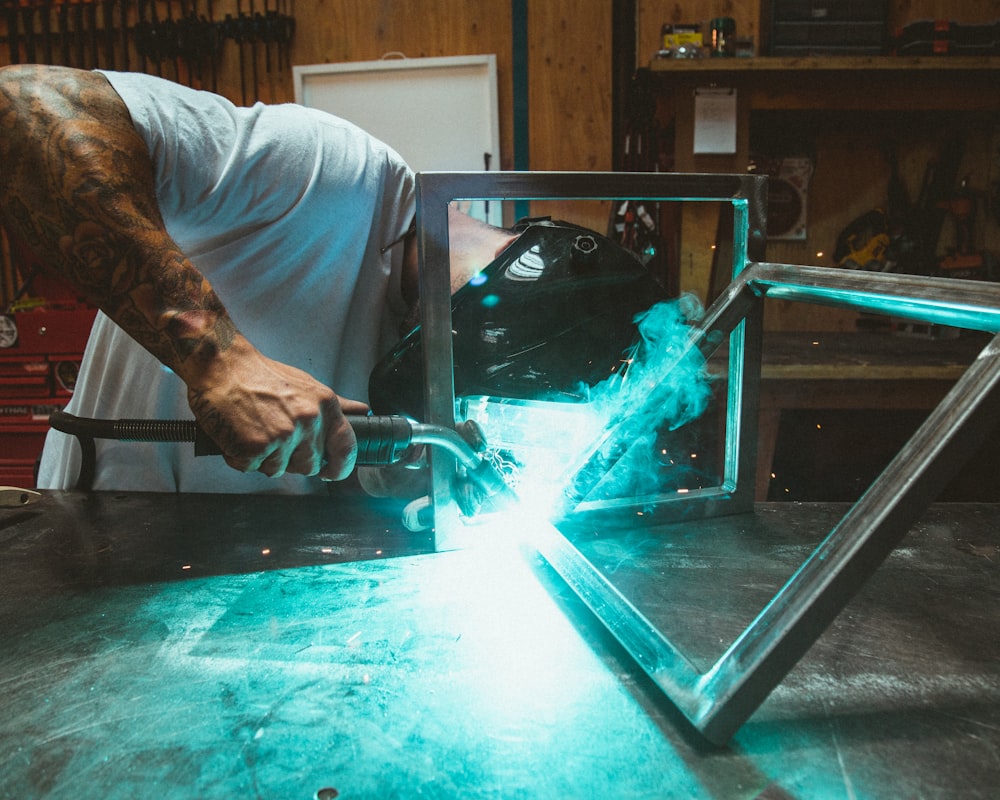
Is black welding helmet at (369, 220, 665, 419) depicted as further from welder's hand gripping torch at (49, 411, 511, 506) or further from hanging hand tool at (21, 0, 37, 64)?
hanging hand tool at (21, 0, 37, 64)

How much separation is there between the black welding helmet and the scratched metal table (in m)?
0.23

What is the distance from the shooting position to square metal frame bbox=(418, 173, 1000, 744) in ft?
1.71

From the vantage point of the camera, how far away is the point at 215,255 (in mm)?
1160

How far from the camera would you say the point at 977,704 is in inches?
23.0

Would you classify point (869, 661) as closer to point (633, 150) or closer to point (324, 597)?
point (324, 597)

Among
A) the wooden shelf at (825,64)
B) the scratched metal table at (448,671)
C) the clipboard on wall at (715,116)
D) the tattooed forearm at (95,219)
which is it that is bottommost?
the scratched metal table at (448,671)

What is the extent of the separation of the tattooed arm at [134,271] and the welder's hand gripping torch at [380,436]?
0.03 m

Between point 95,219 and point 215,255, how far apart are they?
0.37m

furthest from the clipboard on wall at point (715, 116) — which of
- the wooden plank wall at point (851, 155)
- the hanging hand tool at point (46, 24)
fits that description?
the hanging hand tool at point (46, 24)

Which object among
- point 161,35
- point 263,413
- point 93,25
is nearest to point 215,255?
point 263,413

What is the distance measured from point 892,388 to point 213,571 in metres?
2.05

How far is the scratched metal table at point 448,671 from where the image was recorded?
509mm

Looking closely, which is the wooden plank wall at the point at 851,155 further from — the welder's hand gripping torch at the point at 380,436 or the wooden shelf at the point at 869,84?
the welder's hand gripping torch at the point at 380,436

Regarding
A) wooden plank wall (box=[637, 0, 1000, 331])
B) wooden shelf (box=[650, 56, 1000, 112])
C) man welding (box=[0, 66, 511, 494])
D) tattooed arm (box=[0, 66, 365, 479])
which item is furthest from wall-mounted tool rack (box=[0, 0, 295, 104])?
tattooed arm (box=[0, 66, 365, 479])
